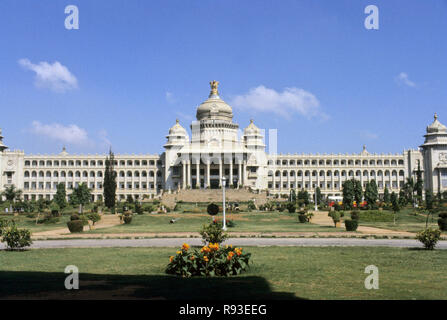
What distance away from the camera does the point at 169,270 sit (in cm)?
1308

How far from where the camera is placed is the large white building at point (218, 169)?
86.8 meters

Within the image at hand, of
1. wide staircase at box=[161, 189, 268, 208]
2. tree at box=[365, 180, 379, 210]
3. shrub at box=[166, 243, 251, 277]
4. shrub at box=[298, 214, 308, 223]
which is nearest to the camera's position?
shrub at box=[166, 243, 251, 277]

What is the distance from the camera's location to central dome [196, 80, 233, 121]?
87.6 m

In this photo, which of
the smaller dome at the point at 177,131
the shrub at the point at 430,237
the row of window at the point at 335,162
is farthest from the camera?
the row of window at the point at 335,162

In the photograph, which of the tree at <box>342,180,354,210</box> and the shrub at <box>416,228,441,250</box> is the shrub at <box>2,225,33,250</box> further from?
the tree at <box>342,180,354,210</box>

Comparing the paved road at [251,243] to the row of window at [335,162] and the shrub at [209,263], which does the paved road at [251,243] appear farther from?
the row of window at [335,162]

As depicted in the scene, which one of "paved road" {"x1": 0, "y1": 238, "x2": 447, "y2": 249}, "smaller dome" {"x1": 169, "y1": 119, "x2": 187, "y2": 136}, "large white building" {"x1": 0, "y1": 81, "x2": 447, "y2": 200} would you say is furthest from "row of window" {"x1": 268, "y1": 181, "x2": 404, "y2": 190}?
"paved road" {"x1": 0, "y1": 238, "x2": 447, "y2": 249}

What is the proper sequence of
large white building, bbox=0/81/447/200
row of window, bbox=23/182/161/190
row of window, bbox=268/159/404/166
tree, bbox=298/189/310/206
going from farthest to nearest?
row of window, bbox=268/159/404/166, row of window, bbox=23/182/161/190, large white building, bbox=0/81/447/200, tree, bbox=298/189/310/206

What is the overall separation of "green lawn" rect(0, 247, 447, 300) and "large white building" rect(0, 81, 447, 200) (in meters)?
65.4

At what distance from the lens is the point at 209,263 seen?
493 inches

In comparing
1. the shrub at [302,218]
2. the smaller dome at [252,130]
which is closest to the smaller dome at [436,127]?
the smaller dome at [252,130]
